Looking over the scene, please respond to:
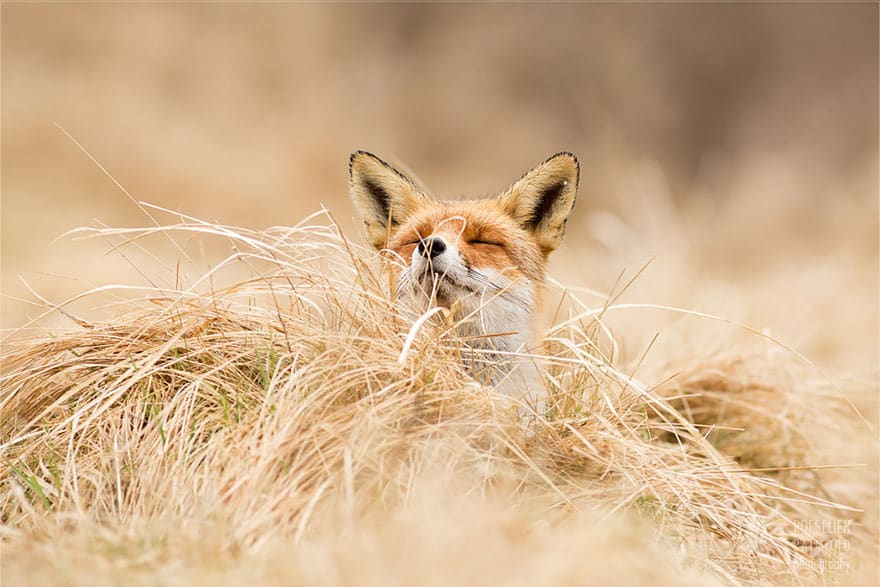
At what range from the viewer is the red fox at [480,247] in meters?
2.55

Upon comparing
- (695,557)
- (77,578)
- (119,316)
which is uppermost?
(119,316)

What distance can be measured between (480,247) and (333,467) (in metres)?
1.04

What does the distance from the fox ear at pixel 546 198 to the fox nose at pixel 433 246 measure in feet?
1.99

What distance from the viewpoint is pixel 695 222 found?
10.2 m

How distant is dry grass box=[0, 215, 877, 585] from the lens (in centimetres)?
159

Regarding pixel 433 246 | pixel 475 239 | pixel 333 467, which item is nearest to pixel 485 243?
pixel 475 239

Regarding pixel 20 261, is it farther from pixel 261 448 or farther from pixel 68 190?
pixel 261 448

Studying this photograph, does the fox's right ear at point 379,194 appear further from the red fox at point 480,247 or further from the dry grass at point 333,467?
the dry grass at point 333,467

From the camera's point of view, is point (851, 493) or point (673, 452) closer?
point (673, 452)

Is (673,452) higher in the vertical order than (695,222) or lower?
lower

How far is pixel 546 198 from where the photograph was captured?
3.03 metres

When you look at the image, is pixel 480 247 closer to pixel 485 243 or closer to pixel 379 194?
pixel 485 243

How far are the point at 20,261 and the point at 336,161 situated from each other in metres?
6.58

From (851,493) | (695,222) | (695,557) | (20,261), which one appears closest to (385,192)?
(695,557)
